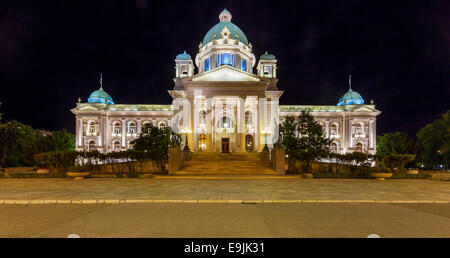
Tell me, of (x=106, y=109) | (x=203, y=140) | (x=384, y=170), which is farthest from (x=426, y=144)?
(x=106, y=109)

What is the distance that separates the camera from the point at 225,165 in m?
24.2

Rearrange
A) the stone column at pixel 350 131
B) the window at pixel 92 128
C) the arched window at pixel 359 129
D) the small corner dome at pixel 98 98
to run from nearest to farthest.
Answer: the window at pixel 92 128, the stone column at pixel 350 131, the arched window at pixel 359 129, the small corner dome at pixel 98 98

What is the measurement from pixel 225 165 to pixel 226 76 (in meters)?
20.5

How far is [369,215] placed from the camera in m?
7.43

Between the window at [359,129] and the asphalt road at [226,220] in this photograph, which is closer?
the asphalt road at [226,220]

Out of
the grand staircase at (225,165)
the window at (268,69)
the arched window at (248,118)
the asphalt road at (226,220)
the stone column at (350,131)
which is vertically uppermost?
the window at (268,69)

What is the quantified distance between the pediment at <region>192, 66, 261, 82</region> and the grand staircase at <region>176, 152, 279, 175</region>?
15.6 m

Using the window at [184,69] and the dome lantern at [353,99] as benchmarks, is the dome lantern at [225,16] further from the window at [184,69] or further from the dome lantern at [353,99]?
the dome lantern at [353,99]

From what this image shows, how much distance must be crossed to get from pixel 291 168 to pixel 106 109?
157 feet

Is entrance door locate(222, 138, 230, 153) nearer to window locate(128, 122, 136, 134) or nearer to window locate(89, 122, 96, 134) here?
window locate(128, 122, 136, 134)

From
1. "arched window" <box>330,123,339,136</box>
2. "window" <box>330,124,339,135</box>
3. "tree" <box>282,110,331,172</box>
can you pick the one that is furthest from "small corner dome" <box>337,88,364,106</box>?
"tree" <box>282,110,331,172</box>

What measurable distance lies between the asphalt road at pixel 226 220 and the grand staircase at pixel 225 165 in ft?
42.5

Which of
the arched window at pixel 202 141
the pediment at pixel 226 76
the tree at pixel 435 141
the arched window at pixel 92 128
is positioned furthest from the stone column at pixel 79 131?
the tree at pixel 435 141

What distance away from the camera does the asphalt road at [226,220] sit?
18.9 feet
